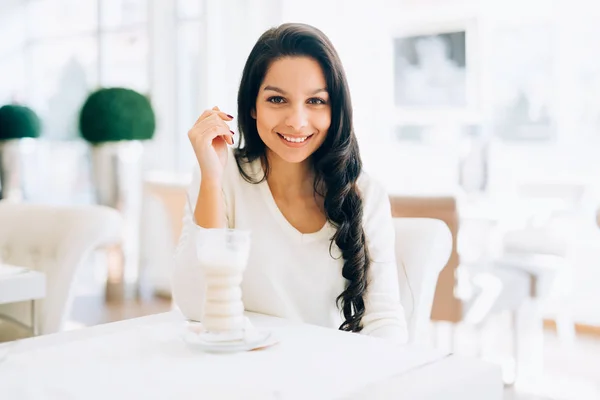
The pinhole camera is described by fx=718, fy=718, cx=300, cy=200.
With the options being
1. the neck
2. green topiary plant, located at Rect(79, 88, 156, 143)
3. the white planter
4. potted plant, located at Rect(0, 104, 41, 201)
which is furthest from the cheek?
potted plant, located at Rect(0, 104, 41, 201)

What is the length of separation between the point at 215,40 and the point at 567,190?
94.6 inches

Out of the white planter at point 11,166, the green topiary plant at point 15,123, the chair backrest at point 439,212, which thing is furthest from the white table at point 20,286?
the green topiary plant at point 15,123

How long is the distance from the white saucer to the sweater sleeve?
1.21ft

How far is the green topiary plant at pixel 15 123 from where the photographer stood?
15.5ft

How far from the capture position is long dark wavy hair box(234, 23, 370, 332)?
1384 millimetres

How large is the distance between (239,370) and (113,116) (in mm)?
3634

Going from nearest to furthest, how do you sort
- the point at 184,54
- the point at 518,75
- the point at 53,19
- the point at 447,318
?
1. the point at 447,318
2. the point at 518,75
3. the point at 184,54
4. the point at 53,19

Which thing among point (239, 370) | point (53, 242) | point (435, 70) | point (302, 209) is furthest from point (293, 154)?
point (435, 70)

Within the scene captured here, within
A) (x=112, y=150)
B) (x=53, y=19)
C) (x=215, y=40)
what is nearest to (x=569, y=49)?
(x=215, y=40)

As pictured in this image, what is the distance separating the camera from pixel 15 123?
472 centimetres

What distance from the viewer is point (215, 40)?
4754 millimetres

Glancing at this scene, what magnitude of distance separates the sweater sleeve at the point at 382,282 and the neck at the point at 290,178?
131 mm

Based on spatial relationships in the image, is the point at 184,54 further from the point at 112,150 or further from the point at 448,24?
the point at 448,24

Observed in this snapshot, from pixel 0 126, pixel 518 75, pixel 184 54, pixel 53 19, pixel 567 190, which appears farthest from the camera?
pixel 53 19
